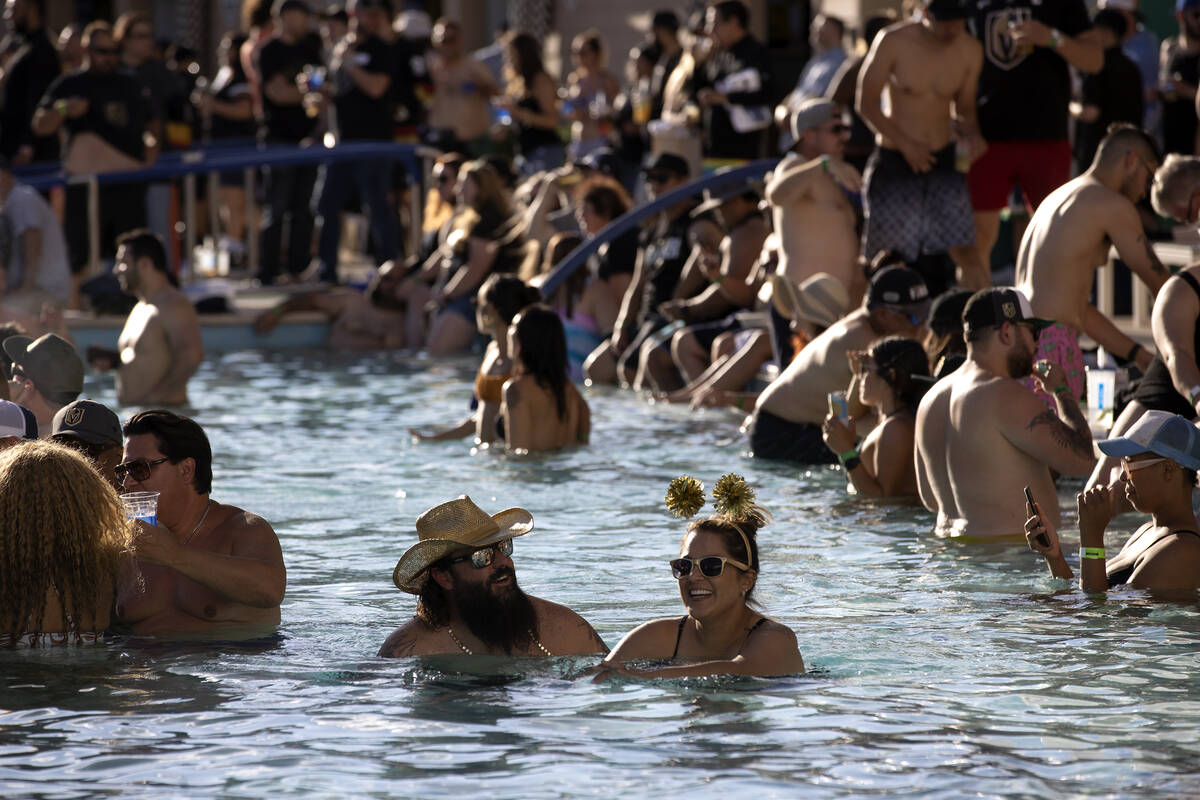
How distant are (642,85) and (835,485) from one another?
8604 millimetres

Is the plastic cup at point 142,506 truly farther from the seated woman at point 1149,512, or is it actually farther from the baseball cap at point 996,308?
the baseball cap at point 996,308

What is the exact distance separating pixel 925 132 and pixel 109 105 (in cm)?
788

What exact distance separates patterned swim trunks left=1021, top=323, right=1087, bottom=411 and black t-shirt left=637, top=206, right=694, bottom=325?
538 cm

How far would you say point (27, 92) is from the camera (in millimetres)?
16766

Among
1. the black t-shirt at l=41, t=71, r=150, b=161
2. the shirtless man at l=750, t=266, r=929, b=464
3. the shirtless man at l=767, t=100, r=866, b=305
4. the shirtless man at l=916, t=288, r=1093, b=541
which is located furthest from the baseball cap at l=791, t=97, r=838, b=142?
the black t-shirt at l=41, t=71, r=150, b=161

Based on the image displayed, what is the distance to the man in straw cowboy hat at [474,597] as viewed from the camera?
18.4 ft

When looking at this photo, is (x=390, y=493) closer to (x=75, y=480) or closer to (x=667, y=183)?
(x=75, y=480)

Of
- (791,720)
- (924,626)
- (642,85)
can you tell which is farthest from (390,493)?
(642,85)

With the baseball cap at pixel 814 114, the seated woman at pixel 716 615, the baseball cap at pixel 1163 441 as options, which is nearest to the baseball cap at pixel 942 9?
the baseball cap at pixel 814 114

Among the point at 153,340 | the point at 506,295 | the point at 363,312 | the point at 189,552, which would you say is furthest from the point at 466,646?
the point at 363,312

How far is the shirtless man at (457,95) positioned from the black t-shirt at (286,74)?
1228 mm

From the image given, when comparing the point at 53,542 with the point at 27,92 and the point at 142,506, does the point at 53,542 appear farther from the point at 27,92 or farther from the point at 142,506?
the point at 27,92

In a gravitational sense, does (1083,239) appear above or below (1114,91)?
below

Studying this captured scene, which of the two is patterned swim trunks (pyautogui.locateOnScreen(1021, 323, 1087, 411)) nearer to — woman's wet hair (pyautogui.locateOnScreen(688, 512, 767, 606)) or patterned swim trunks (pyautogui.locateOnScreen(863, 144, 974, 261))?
patterned swim trunks (pyautogui.locateOnScreen(863, 144, 974, 261))
